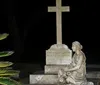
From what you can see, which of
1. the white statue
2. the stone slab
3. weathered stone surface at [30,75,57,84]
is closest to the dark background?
the stone slab

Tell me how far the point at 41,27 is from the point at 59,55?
0.93 m

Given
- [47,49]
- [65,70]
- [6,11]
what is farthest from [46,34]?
[65,70]

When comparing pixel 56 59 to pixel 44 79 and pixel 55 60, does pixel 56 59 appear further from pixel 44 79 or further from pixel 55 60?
pixel 44 79

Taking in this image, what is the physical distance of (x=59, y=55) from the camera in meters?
10.5

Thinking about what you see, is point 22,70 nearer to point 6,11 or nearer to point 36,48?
point 36,48

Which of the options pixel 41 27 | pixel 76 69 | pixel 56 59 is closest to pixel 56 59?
pixel 56 59

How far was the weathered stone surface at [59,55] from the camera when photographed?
34.2 ft

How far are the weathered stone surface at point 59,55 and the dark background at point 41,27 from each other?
1.76 ft

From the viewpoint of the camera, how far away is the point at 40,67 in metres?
11.1

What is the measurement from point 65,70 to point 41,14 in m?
1.95

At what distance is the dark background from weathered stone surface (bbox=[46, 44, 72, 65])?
535 mm

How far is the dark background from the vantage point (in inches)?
430

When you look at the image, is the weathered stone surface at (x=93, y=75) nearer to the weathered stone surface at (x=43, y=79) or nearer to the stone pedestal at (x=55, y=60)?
the stone pedestal at (x=55, y=60)

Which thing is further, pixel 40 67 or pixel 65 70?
pixel 40 67
